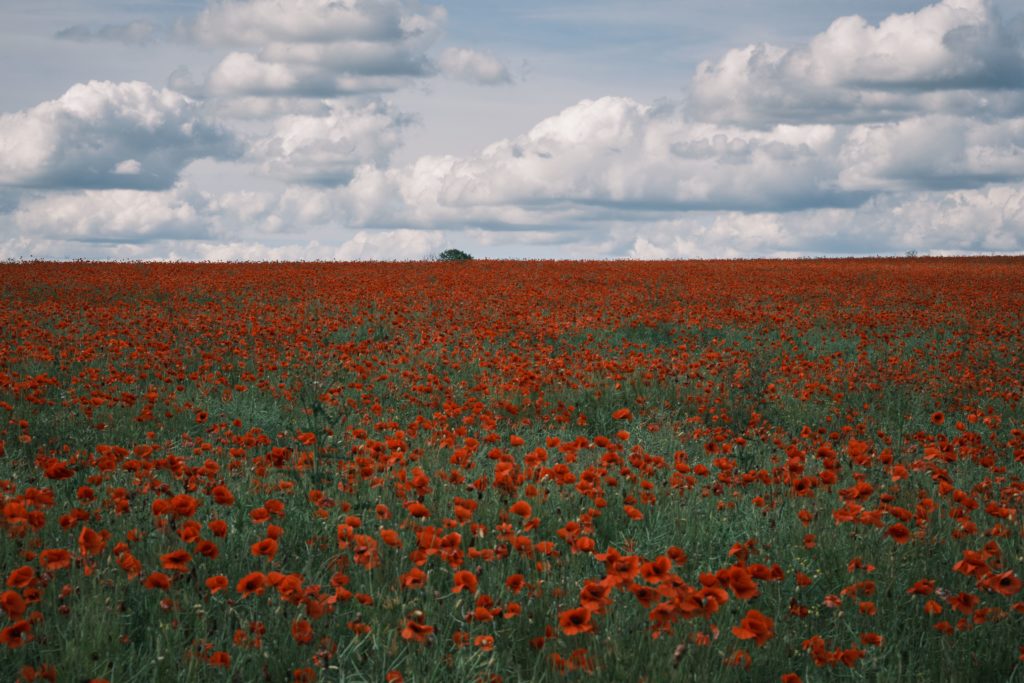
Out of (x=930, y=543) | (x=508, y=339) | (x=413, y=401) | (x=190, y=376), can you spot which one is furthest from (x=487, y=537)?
(x=508, y=339)

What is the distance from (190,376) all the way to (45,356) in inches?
55.3

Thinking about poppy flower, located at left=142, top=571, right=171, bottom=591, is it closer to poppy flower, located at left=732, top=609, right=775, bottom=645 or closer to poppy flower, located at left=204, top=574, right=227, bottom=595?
poppy flower, located at left=204, top=574, right=227, bottom=595

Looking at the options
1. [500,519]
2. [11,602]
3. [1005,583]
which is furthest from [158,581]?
[1005,583]

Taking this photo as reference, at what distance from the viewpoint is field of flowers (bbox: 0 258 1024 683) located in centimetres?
311

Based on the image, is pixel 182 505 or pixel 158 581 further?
pixel 182 505

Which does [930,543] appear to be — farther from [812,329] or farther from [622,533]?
[812,329]

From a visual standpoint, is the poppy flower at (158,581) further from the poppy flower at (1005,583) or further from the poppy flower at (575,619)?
the poppy flower at (1005,583)

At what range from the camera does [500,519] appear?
456cm

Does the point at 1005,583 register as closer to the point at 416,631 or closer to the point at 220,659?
the point at 416,631

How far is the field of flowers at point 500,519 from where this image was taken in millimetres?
3113

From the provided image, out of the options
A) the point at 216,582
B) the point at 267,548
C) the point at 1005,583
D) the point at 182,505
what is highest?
the point at 182,505

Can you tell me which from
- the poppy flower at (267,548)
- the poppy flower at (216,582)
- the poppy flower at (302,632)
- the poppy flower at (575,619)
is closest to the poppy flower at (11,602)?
the poppy flower at (216,582)

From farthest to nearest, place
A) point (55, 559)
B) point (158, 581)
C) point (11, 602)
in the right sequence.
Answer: point (55, 559)
point (158, 581)
point (11, 602)

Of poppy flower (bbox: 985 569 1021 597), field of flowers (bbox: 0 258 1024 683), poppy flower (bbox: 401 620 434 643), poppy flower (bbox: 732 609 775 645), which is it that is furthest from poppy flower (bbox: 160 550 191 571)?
poppy flower (bbox: 985 569 1021 597)
